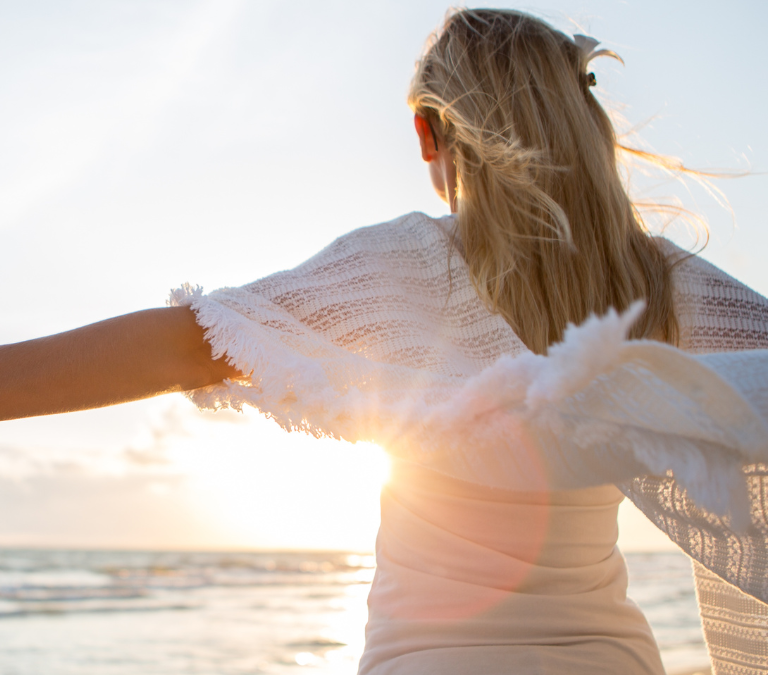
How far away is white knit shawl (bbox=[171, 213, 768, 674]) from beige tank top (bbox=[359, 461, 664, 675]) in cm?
18

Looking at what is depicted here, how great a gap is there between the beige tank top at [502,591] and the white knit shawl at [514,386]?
0.61ft

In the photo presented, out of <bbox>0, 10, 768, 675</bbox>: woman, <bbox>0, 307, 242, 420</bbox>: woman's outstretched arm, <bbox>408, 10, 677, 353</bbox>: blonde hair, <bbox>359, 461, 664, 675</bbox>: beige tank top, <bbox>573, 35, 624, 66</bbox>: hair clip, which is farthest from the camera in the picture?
<bbox>573, 35, 624, 66</bbox>: hair clip

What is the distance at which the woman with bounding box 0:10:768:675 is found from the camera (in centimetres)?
77

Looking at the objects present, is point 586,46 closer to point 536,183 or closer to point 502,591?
point 536,183

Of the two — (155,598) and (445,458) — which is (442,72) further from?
(155,598)

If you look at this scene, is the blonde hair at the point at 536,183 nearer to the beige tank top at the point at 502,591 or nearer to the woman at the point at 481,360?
the woman at the point at 481,360

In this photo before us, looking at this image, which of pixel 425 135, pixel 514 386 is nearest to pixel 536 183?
pixel 425 135

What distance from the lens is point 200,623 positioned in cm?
760

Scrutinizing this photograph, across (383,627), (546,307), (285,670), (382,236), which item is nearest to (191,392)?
(382,236)

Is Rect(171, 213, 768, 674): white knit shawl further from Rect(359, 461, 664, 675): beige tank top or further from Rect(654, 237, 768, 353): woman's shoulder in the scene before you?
Rect(359, 461, 664, 675): beige tank top

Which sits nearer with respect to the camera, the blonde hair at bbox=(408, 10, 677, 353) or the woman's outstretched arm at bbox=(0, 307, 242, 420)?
the woman's outstretched arm at bbox=(0, 307, 242, 420)

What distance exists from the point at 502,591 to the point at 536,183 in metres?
0.77

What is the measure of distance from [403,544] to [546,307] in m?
0.54

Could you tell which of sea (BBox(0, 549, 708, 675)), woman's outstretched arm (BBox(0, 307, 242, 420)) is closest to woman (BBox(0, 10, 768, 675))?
woman's outstretched arm (BBox(0, 307, 242, 420))
